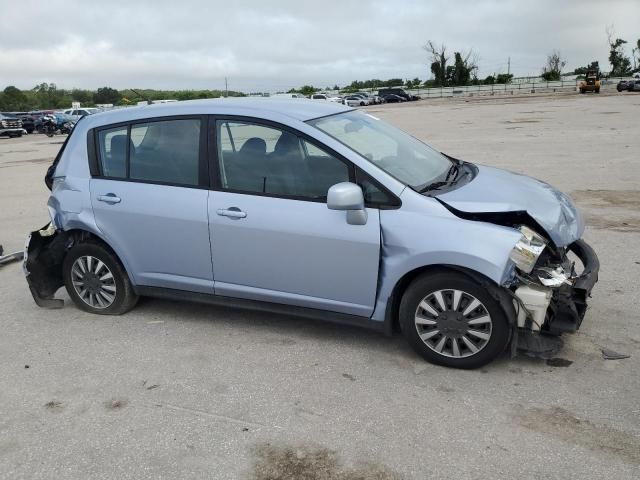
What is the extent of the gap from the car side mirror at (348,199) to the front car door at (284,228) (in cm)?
9

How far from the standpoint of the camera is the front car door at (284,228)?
4.04 metres

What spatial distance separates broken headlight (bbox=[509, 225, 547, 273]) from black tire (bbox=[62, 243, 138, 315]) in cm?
310

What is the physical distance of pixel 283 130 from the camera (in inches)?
169

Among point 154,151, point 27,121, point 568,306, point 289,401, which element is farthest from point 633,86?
point 289,401

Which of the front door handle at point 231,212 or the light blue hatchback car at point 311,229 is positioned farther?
the front door handle at point 231,212

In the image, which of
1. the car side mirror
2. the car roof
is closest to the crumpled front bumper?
the car side mirror

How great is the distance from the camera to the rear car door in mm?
4535

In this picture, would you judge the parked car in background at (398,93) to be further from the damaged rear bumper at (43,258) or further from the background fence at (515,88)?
the damaged rear bumper at (43,258)

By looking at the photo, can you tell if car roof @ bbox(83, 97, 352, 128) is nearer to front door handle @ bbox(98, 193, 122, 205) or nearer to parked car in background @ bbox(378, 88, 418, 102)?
front door handle @ bbox(98, 193, 122, 205)

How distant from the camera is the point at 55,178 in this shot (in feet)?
16.9

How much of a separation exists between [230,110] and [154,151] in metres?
0.72

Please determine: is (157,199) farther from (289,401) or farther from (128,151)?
(289,401)

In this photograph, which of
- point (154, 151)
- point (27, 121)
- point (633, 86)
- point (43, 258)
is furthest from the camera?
point (633, 86)

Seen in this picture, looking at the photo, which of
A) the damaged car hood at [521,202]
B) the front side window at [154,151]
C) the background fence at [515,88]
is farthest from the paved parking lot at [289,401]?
the background fence at [515,88]
